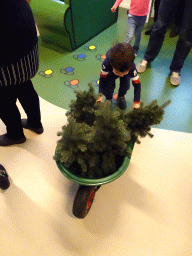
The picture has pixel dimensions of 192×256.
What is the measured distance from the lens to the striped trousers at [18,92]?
2.68 ft

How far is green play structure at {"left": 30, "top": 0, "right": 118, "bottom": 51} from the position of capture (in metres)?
1.68

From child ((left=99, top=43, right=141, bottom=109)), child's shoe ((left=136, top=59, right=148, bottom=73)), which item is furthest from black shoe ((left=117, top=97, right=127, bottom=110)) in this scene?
child's shoe ((left=136, top=59, right=148, bottom=73))

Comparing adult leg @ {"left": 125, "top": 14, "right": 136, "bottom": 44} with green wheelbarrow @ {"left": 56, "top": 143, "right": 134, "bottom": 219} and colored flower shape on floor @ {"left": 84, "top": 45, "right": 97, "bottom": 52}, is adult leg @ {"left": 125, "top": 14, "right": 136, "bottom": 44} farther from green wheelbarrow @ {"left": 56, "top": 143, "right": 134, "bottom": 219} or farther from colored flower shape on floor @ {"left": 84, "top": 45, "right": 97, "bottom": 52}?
green wheelbarrow @ {"left": 56, "top": 143, "right": 134, "bottom": 219}

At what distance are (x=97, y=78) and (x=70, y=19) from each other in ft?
1.83

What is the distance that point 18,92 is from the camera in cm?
98

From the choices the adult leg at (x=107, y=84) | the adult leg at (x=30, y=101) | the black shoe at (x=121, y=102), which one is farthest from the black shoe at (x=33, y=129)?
the black shoe at (x=121, y=102)

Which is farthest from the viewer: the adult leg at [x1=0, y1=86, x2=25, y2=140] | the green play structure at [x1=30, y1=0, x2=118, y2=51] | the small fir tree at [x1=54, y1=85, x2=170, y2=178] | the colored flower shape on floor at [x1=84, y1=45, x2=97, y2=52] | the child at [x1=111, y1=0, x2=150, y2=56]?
the colored flower shape on floor at [x1=84, y1=45, x2=97, y2=52]

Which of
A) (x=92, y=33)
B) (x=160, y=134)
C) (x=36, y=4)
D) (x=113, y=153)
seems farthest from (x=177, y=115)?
(x=36, y=4)

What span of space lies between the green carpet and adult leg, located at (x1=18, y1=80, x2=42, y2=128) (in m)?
0.29

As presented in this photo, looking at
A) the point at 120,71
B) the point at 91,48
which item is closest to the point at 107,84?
the point at 120,71

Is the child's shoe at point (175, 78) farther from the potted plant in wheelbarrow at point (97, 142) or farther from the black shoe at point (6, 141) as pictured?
the black shoe at point (6, 141)

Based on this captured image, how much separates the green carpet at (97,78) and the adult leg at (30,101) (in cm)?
29

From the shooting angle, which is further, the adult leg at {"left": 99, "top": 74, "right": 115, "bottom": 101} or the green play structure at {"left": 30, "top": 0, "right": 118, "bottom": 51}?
the green play structure at {"left": 30, "top": 0, "right": 118, "bottom": 51}

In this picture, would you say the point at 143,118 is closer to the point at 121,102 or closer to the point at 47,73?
the point at 121,102
